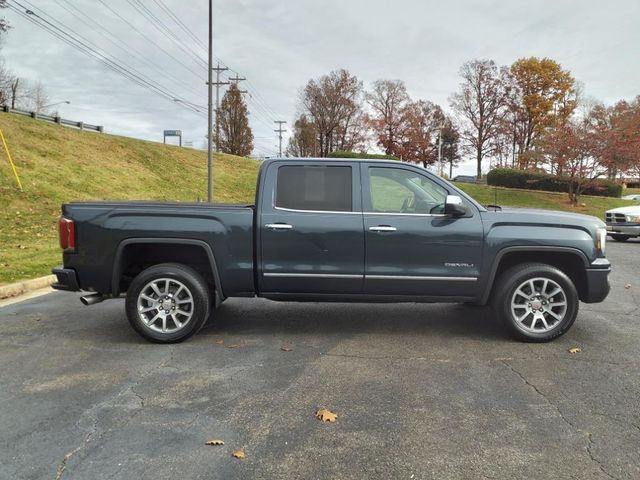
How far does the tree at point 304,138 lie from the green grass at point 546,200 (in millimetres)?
36711

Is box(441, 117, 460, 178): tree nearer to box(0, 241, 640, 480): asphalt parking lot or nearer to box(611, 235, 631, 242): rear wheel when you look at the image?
box(611, 235, 631, 242): rear wheel

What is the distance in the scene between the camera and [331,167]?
509 cm

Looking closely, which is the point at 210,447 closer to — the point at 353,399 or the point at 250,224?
the point at 353,399

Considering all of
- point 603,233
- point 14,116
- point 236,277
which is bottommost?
point 236,277

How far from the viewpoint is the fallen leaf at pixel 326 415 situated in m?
3.28

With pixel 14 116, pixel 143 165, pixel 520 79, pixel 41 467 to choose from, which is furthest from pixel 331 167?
pixel 520 79

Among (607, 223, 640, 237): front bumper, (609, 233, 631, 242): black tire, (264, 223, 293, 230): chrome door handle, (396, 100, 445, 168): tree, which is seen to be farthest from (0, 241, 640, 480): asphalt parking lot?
(396, 100, 445, 168): tree

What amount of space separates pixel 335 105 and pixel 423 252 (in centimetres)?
6496

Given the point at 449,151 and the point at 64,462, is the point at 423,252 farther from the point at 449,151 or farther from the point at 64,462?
the point at 449,151

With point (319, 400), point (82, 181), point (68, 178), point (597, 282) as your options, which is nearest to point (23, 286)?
point (319, 400)

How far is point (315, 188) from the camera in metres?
5.04

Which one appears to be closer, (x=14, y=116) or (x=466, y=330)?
(x=466, y=330)

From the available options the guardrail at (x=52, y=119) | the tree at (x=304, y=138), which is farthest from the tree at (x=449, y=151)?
the guardrail at (x=52, y=119)

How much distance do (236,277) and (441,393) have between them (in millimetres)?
2305
